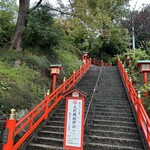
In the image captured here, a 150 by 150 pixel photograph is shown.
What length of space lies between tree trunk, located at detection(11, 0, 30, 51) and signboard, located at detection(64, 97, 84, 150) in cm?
725

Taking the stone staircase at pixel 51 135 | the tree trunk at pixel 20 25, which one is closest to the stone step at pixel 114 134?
the stone staircase at pixel 51 135

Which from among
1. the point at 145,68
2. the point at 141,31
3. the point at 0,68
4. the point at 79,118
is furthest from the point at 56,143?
the point at 141,31

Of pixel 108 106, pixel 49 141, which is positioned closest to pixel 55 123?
pixel 49 141

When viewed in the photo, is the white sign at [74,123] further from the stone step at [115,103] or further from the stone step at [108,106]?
the stone step at [115,103]

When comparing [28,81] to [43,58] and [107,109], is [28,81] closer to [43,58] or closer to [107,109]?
[43,58]

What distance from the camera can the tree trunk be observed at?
10547mm

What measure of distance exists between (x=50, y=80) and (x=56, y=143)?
462 cm

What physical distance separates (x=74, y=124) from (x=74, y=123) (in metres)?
0.02

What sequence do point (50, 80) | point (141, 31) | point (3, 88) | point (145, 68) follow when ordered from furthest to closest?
point (141, 31), point (50, 80), point (145, 68), point (3, 88)

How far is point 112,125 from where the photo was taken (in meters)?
6.14

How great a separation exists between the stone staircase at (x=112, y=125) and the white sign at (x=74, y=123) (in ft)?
4.50

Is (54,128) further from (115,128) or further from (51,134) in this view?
(115,128)

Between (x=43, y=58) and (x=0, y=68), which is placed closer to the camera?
(x=0, y=68)

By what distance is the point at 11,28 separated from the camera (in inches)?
479
